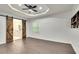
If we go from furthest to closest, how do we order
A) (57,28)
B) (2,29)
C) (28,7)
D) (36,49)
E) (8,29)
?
(57,28) < (8,29) < (2,29) < (28,7) < (36,49)

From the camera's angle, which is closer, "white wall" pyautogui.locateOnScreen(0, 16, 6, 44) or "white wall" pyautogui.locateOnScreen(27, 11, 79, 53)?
"white wall" pyautogui.locateOnScreen(0, 16, 6, 44)

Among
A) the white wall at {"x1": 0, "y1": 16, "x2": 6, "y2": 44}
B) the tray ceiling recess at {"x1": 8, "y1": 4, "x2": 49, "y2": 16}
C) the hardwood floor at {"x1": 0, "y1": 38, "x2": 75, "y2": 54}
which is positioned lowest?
the hardwood floor at {"x1": 0, "y1": 38, "x2": 75, "y2": 54}

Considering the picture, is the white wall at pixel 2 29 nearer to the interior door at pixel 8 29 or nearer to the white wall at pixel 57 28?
the interior door at pixel 8 29

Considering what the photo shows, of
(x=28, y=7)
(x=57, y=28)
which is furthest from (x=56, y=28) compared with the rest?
(x=28, y=7)

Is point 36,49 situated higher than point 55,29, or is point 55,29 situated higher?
point 55,29

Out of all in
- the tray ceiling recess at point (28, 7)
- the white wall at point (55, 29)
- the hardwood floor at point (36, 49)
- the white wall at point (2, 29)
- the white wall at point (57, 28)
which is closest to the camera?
the hardwood floor at point (36, 49)

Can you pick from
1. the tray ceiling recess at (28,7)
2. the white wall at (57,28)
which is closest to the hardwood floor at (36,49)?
the white wall at (57,28)

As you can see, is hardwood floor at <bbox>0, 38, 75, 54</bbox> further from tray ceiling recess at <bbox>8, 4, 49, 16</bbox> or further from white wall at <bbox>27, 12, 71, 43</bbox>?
tray ceiling recess at <bbox>8, 4, 49, 16</bbox>

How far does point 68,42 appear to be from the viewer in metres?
7.65

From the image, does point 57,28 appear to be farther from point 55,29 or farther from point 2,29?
point 2,29

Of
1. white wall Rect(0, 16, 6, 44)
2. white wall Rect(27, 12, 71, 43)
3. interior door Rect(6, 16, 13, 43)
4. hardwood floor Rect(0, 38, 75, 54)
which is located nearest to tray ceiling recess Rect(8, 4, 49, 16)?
white wall Rect(0, 16, 6, 44)

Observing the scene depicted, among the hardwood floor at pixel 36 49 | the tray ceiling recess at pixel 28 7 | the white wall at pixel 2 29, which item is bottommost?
the hardwood floor at pixel 36 49
